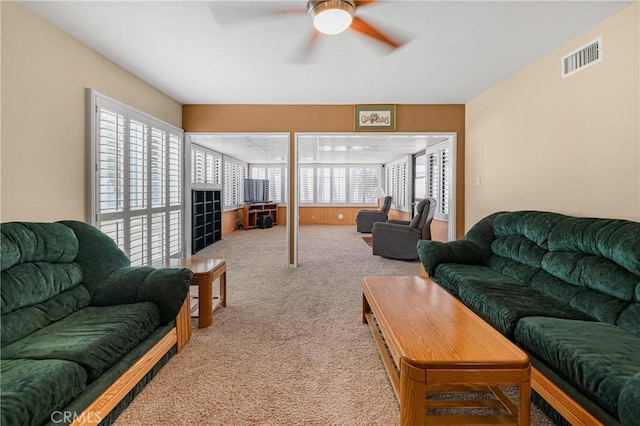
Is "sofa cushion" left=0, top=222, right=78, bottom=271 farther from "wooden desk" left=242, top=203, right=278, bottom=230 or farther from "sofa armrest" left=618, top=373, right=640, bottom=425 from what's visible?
"wooden desk" left=242, top=203, right=278, bottom=230

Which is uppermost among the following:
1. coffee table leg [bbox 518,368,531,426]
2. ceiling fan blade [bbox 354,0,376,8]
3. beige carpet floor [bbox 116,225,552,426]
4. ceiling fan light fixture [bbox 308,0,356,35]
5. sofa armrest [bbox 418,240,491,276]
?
ceiling fan blade [bbox 354,0,376,8]

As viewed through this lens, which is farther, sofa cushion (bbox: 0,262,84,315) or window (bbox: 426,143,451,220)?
window (bbox: 426,143,451,220)

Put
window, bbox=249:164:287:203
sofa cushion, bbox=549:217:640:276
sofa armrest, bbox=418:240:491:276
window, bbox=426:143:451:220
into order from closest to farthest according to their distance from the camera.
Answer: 1. sofa cushion, bbox=549:217:640:276
2. sofa armrest, bbox=418:240:491:276
3. window, bbox=426:143:451:220
4. window, bbox=249:164:287:203

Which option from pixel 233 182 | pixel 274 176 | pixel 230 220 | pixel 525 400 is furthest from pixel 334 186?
pixel 525 400

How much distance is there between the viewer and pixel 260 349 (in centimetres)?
232

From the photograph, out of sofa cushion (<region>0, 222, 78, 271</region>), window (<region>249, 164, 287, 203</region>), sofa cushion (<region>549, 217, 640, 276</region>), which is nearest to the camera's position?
sofa cushion (<region>0, 222, 78, 271</region>)

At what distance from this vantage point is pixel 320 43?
9.06 feet

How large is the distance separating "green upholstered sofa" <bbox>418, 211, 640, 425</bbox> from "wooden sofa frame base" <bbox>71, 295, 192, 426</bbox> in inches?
83.0

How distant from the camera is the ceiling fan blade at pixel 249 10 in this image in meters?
2.19

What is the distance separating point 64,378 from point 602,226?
3.05m

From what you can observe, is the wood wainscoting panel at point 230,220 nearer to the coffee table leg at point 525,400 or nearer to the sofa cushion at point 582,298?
the sofa cushion at point 582,298

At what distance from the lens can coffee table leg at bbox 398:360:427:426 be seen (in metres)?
1.31

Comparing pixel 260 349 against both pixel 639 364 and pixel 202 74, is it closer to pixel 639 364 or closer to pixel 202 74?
pixel 639 364

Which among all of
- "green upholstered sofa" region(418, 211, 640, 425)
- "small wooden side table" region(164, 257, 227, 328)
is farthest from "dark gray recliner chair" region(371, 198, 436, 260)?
"small wooden side table" region(164, 257, 227, 328)
